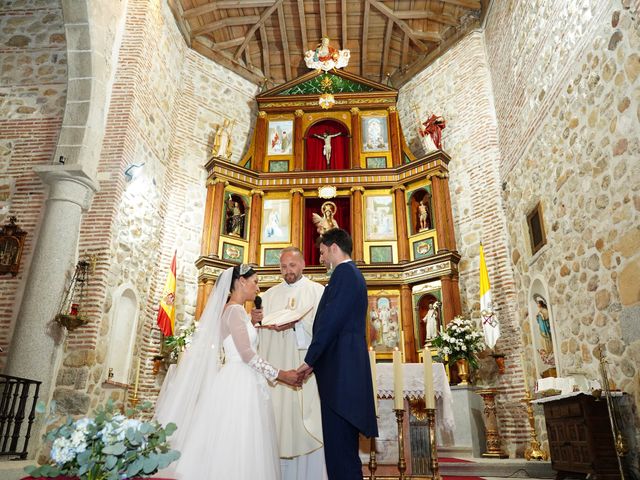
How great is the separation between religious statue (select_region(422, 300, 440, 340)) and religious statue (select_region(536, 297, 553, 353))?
217 centimetres

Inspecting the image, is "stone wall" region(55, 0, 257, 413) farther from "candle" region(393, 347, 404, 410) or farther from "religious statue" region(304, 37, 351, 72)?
"candle" region(393, 347, 404, 410)

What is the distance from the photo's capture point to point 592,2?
6.27 m

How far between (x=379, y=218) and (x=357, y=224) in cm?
55

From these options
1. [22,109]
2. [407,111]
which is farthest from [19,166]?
[407,111]

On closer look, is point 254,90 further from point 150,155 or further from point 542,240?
point 542,240

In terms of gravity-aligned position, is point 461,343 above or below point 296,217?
below

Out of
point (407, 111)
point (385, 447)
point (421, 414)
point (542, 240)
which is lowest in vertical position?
point (385, 447)

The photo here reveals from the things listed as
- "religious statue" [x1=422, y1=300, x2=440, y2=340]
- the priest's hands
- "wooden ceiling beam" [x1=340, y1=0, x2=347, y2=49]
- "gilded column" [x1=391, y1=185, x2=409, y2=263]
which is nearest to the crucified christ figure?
"gilded column" [x1=391, y1=185, x2=409, y2=263]

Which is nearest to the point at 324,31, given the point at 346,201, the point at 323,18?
the point at 323,18

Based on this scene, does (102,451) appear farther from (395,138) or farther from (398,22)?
(398,22)

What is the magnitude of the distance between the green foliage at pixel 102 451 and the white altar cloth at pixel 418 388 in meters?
4.22

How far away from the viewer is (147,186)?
9.81 metres

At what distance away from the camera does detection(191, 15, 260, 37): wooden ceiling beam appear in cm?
1291

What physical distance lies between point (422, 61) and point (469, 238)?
5.78 metres
